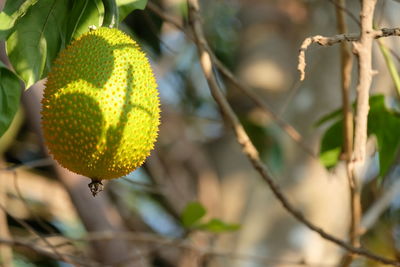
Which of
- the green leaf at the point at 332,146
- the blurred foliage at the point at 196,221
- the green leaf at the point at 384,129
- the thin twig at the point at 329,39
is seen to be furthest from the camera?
the blurred foliage at the point at 196,221

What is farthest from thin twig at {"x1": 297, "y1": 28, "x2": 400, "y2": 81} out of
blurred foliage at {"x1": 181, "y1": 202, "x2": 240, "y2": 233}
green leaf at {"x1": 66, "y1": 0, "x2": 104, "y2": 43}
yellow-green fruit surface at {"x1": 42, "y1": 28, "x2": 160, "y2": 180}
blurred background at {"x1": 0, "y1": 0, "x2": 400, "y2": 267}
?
blurred background at {"x1": 0, "y1": 0, "x2": 400, "y2": 267}

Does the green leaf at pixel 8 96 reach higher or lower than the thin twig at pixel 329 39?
lower

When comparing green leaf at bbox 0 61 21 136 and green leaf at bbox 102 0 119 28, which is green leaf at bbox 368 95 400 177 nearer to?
green leaf at bbox 102 0 119 28

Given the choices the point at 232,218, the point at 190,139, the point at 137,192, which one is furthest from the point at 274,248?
the point at 137,192

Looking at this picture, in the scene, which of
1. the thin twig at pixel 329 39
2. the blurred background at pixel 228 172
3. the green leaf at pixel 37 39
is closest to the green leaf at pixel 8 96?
the green leaf at pixel 37 39

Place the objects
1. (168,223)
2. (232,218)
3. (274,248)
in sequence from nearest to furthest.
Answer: (274,248), (232,218), (168,223)

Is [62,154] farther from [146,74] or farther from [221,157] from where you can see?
[221,157]

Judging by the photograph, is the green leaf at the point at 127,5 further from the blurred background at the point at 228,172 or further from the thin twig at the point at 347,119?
the blurred background at the point at 228,172
